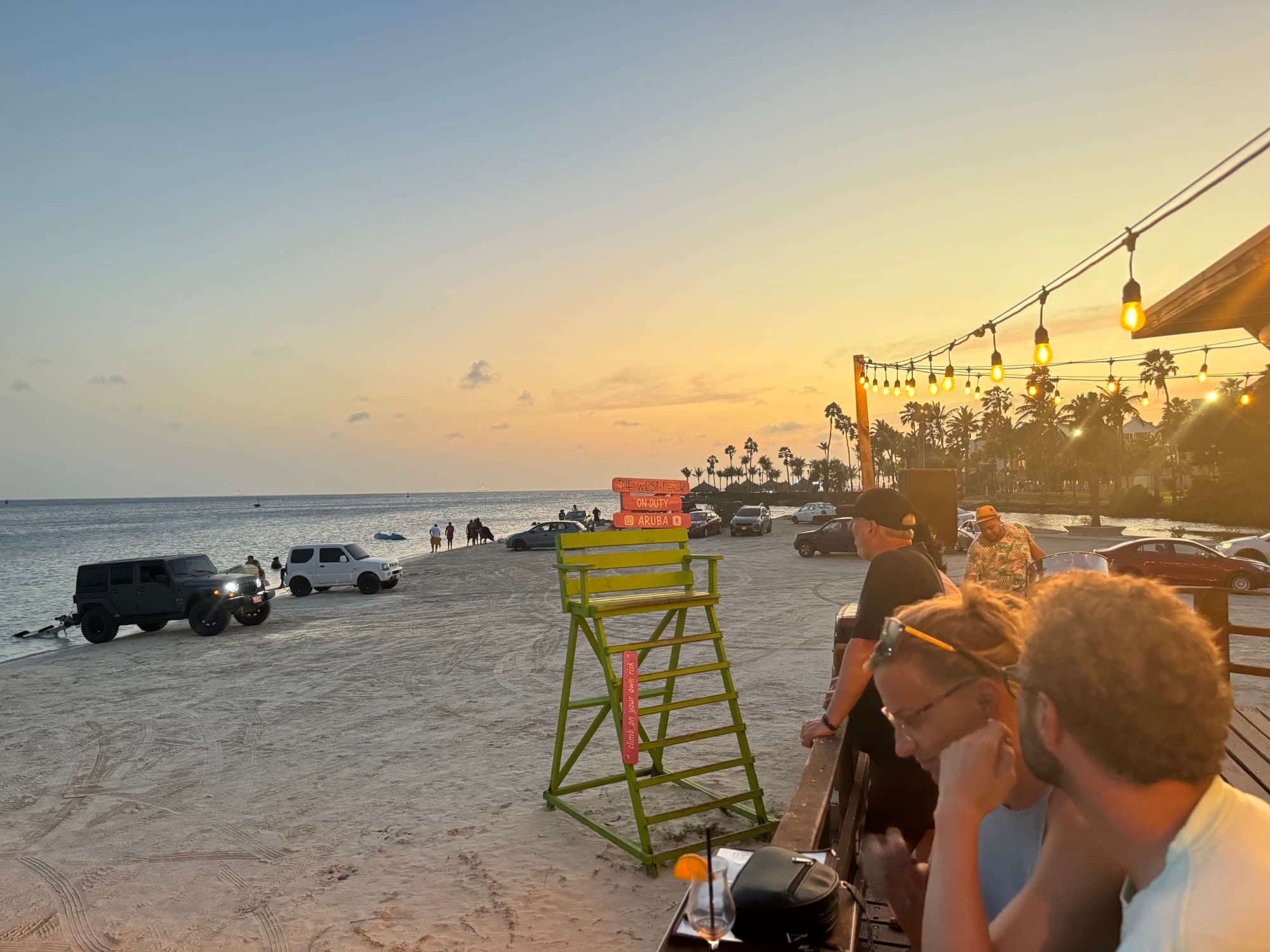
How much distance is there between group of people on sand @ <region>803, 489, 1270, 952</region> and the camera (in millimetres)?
1202

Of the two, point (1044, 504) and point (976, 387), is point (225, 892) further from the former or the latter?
point (1044, 504)

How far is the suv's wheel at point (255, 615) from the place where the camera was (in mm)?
19016

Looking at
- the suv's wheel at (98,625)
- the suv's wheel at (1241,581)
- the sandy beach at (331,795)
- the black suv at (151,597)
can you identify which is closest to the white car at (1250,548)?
the suv's wheel at (1241,581)

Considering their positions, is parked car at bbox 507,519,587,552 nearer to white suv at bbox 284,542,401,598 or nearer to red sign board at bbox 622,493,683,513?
white suv at bbox 284,542,401,598

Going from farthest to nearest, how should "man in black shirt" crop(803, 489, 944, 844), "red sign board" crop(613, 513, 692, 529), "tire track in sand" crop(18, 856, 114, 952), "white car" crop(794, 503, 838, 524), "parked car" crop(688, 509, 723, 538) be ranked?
"white car" crop(794, 503, 838, 524)
"parked car" crop(688, 509, 723, 538)
"red sign board" crop(613, 513, 692, 529)
"tire track in sand" crop(18, 856, 114, 952)
"man in black shirt" crop(803, 489, 944, 844)

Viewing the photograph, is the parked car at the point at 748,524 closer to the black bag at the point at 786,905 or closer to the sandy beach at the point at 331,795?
the sandy beach at the point at 331,795

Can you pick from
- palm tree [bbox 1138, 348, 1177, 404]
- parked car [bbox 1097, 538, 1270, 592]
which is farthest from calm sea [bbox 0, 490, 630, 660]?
palm tree [bbox 1138, 348, 1177, 404]

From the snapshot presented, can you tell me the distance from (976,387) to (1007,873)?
17992mm

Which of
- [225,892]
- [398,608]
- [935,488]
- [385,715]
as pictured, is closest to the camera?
[225,892]

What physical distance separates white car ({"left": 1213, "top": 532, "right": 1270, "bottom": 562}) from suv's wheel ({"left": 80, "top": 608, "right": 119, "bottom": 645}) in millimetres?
25894

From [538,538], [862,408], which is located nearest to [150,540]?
[538,538]

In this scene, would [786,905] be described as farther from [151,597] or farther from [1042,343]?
[151,597]

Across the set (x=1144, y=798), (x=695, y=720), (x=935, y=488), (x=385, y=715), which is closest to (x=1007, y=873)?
(x=1144, y=798)

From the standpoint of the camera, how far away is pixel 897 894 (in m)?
2.44
